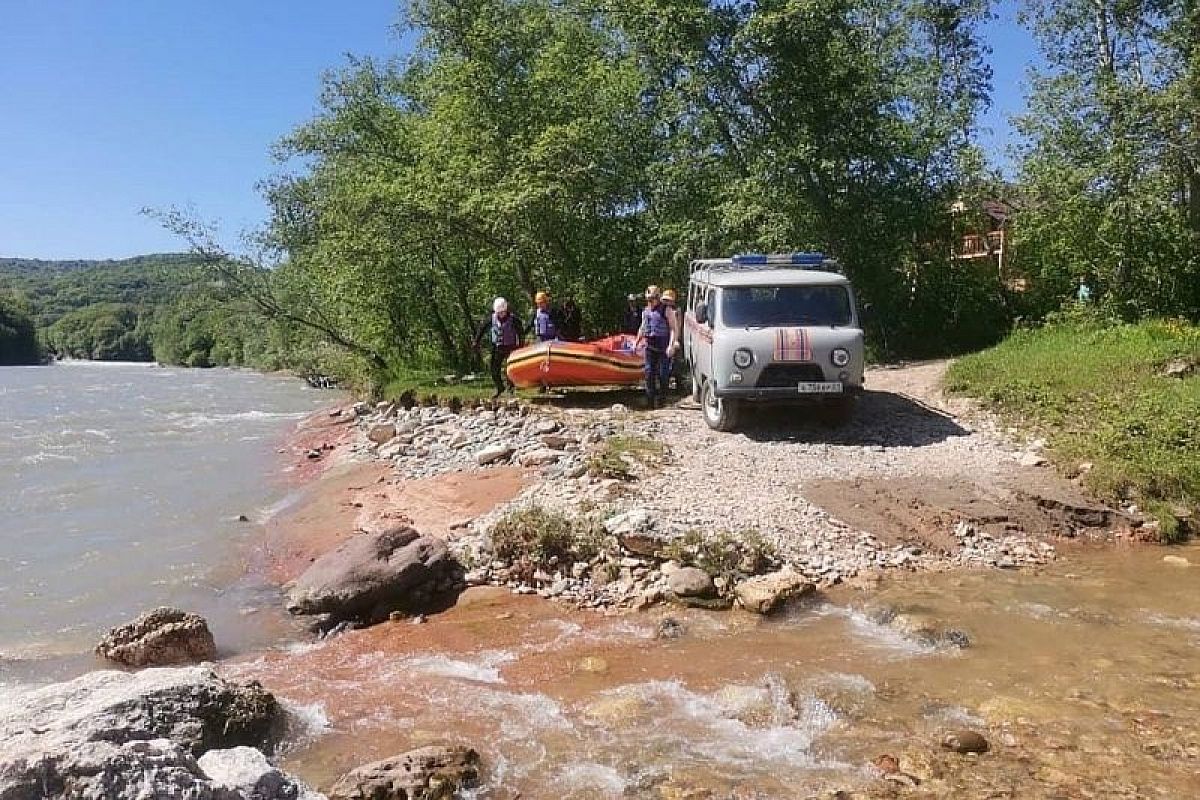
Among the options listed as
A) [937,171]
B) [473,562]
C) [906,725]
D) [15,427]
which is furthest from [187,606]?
[15,427]

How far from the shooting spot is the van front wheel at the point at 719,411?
1341 centimetres

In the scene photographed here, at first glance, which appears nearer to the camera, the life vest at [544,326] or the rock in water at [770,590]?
the rock in water at [770,590]

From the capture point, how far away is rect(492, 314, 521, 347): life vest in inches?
703

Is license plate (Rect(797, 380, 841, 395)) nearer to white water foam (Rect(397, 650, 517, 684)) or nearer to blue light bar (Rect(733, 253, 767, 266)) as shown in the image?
blue light bar (Rect(733, 253, 767, 266))

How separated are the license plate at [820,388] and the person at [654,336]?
11.7 ft

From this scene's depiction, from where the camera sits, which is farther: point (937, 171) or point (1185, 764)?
point (937, 171)

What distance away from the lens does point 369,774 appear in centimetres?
557

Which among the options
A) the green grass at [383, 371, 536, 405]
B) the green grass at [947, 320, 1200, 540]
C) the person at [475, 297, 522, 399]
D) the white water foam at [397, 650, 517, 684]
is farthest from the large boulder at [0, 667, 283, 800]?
the green grass at [383, 371, 536, 405]

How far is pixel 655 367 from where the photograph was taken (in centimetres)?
1595

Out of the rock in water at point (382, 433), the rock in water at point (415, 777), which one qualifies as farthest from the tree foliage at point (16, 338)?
the rock in water at point (415, 777)

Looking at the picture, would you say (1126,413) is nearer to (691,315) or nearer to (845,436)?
Answer: (845,436)

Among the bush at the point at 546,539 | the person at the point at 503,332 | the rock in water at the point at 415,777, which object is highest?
the person at the point at 503,332

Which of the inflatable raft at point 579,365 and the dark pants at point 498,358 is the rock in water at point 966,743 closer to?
the inflatable raft at point 579,365

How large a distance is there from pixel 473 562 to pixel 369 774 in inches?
174
